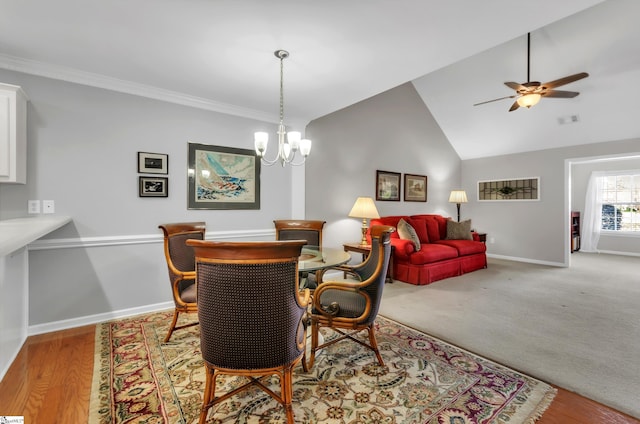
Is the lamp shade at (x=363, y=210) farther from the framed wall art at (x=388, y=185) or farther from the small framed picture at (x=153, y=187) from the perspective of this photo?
the small framed picture at (x=153, y=187)

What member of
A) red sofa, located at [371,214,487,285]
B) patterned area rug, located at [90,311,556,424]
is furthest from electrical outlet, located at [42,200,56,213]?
red sofa, located at [371,214,487,285]

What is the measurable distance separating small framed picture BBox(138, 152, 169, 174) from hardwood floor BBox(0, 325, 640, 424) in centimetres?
167

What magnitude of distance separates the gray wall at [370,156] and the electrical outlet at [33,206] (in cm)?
284

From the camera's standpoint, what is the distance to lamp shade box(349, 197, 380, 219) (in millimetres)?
4371

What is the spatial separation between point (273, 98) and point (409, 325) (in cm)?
280

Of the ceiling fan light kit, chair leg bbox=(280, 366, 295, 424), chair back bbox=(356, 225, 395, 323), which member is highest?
the ceiling fan light kit

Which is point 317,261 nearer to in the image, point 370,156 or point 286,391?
point 286,391

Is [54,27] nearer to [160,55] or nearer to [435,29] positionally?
[160,55]

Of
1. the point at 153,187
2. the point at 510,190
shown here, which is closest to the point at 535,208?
the point at 510,190

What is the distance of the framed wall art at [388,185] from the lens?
525 centimetres

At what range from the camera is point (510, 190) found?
6277 mm

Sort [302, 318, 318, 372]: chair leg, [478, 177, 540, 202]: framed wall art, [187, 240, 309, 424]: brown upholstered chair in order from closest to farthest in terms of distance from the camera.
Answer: [187, 240, 309, 424]: brown upholstered chair
[302, 318, 318, 372]: chair leg
[478, 177, 540, 202]: framed wall art

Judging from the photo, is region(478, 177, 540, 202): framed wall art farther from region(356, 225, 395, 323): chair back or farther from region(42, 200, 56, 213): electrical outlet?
region(42, 200, 56, 213): electrical outlet

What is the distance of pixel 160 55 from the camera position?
2.42 meters
